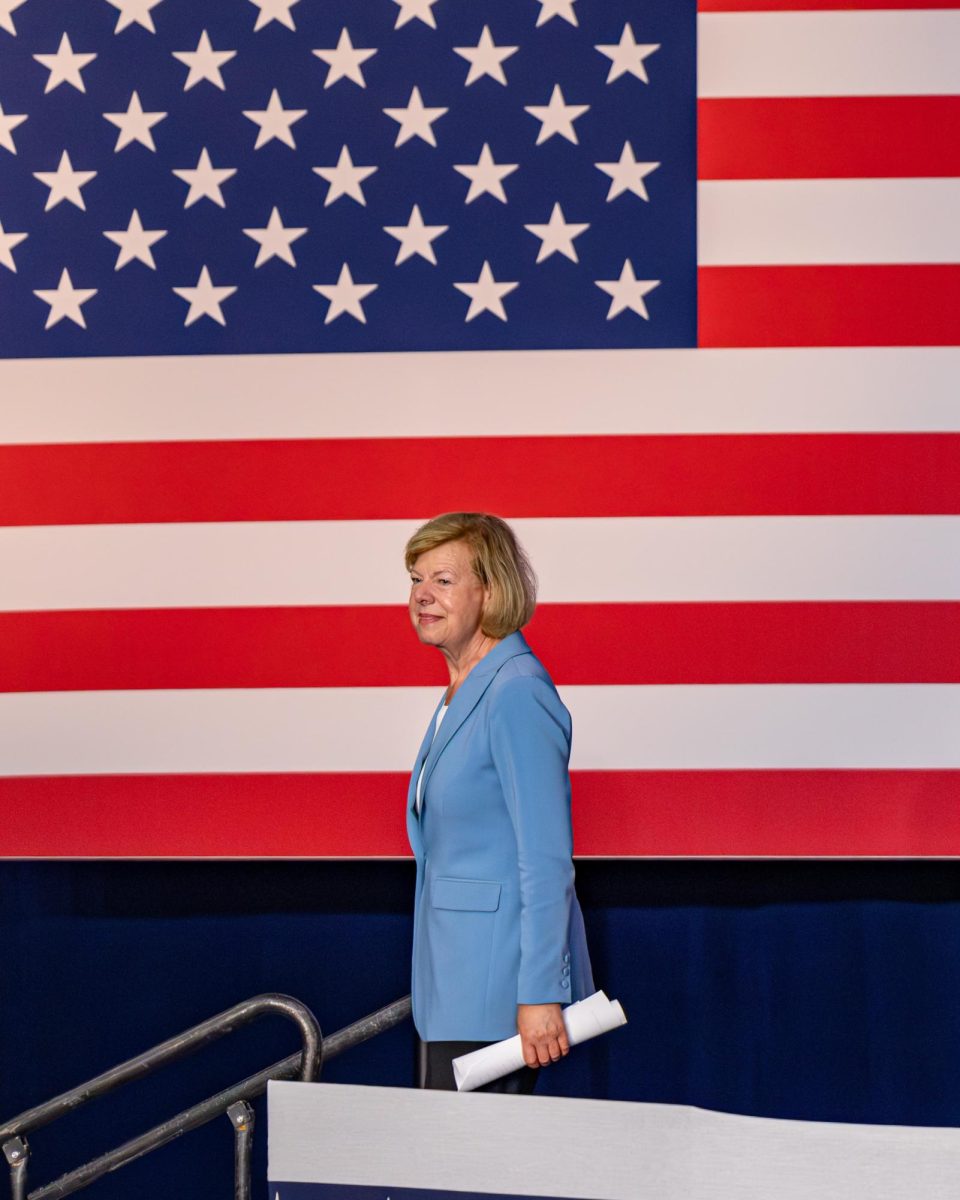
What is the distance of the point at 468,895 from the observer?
1.62 m

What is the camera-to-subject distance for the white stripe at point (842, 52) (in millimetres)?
2250

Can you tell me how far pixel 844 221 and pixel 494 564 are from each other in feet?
3.39

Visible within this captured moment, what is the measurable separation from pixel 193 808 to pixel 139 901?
239mm

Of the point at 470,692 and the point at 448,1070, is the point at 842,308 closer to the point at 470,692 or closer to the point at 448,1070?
the point at 470,692

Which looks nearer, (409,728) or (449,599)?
(449,599)

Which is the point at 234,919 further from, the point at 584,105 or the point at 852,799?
the point at 584,105

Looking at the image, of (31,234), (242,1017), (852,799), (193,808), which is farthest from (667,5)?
(242,1017)

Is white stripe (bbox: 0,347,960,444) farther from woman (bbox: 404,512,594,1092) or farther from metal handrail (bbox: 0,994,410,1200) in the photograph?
metal handrail (bbox: 0,994,410,1200)

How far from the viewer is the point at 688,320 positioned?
7.47ft

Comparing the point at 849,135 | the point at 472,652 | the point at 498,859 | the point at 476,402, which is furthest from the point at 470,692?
the point at 849,135

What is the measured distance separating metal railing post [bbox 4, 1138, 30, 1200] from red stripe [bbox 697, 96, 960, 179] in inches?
74.9

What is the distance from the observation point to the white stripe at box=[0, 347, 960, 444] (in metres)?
2.26

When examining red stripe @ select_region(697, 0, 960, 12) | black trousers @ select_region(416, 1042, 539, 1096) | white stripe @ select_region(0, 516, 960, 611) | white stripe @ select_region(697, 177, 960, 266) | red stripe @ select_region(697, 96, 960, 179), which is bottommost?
black trousers @ select_region(416, 1042, 539, 1096)

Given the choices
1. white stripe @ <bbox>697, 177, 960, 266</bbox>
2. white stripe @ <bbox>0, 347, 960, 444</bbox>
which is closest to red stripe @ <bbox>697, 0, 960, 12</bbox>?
white stripe @ <bbox>697, 177, 960, 266</bbox>
